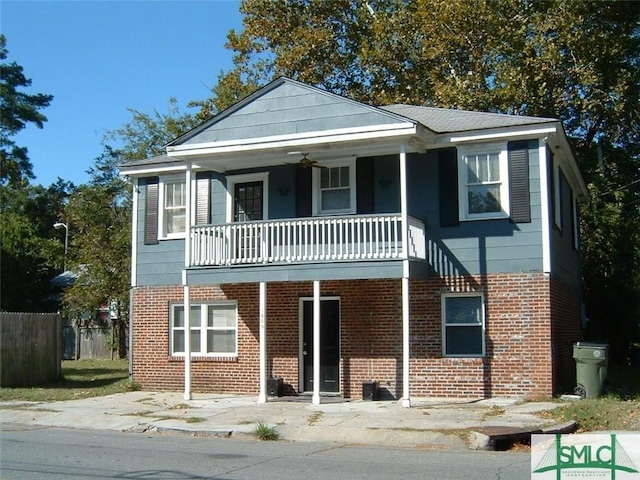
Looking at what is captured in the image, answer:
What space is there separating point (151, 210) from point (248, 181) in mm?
2800

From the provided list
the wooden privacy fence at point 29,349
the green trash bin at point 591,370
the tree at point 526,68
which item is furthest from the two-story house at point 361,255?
the tree at point 526,68

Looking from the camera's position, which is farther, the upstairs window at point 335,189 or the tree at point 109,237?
the tree at point 109,237

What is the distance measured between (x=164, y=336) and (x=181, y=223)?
9.48 feet

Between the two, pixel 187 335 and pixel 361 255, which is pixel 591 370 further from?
pixel 187 335

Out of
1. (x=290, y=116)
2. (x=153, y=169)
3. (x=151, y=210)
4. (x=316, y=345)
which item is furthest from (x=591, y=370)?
(x=153, y=169)

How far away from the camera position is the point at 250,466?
9953 millimetres

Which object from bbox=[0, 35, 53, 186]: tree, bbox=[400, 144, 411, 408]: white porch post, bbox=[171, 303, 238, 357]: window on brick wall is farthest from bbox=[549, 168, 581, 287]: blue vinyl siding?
bbox=[0, 35, 53, 186]: tree

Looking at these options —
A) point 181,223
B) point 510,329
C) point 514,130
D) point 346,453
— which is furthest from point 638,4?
point 346,453

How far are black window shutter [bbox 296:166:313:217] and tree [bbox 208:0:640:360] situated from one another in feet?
34.7

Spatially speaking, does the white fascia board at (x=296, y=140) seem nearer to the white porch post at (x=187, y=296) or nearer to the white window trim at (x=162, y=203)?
the white porch post at (x=187, y=296)

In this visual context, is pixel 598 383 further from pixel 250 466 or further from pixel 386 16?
pixel 386 16

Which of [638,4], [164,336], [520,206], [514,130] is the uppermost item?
[638,4]

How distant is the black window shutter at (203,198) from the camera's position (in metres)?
19.4

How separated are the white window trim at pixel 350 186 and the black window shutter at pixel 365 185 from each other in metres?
0.11
